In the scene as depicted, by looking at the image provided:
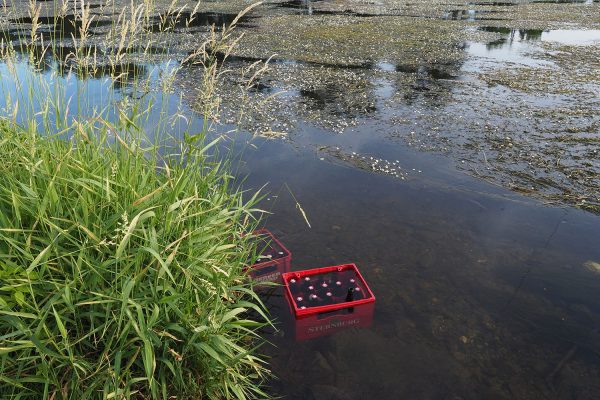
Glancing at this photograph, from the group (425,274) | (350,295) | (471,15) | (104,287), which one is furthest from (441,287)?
(471,15)

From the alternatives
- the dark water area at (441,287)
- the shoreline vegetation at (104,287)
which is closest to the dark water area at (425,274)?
the dark water area at (441,287)

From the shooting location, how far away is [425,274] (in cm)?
584

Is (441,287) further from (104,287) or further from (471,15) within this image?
(471,15)

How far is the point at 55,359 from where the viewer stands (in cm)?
315

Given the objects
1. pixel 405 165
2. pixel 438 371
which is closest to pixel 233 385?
pixel 438 371

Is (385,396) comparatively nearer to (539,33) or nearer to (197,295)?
(197,295)

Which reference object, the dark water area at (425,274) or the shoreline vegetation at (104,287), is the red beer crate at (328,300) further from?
the shoreline vegetation at (104,287)

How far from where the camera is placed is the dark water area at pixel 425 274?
4.45 metres

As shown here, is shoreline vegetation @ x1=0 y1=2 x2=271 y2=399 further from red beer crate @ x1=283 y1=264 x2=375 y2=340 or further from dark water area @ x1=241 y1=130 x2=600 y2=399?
dark water area @ x1=241 y1=130 x2=600 y2=399

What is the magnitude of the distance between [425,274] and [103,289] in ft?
13.4

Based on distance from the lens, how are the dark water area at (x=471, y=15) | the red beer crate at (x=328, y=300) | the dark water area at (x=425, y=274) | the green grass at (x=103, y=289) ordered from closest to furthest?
the green grass at (x=103, y=289) → the dark water area at (x=425, y=274) → the red beer crate at (x=328, y=300) → the dark water area at (x=471, y=15)

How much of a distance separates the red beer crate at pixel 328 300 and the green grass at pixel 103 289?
103cm

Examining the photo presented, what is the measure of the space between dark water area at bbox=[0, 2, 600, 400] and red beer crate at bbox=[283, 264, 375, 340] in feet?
0.14

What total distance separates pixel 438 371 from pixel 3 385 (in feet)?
12.5
